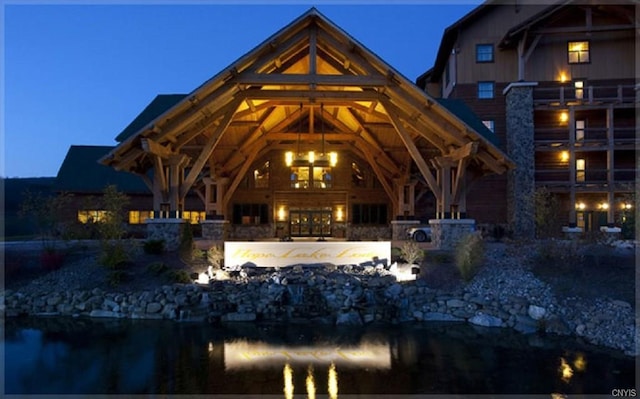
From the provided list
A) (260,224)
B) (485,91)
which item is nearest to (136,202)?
(260,224)

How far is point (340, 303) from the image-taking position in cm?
1297

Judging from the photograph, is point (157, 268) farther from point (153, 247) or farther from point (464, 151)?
point (464, 151)

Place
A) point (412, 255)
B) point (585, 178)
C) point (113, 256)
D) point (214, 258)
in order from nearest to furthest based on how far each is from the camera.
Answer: point (113, 256) < point (412, 255) < point (214, 258) < point (585, 178)

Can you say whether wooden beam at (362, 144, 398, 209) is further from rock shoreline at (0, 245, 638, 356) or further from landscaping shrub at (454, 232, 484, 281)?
rock shoreline at (0, 245, 638, 356)

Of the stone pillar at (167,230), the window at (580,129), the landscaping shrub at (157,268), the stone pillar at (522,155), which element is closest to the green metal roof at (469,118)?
the stone pillar at (522,155)

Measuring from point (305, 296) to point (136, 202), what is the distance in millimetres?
16698

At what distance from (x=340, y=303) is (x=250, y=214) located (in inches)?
613

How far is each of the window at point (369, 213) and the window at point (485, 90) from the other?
9466 millimetres

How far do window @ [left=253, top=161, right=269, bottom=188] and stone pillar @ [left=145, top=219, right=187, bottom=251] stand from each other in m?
11.0

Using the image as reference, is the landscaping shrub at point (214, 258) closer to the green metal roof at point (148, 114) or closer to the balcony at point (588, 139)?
the green metal roof at point (148, 114)

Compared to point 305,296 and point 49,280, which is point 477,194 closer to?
point 305,296

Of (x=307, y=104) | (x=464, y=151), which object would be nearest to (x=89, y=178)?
(x=307, y=104)

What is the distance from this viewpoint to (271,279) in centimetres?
1402

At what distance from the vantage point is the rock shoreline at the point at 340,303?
11.9 metres
